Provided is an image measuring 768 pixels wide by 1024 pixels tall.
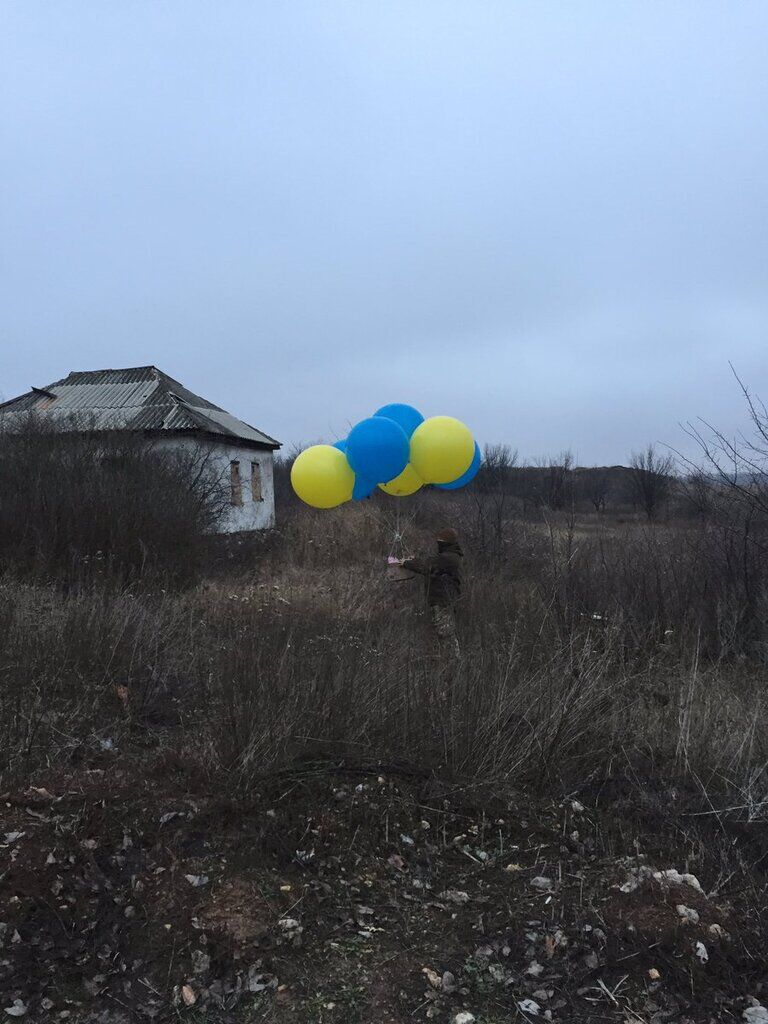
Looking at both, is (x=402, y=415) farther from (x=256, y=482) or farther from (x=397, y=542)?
(x=256, y=482)

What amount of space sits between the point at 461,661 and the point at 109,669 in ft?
6.95

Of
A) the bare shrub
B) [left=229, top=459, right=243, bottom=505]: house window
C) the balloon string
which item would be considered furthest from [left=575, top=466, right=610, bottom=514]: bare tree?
the bare shrub


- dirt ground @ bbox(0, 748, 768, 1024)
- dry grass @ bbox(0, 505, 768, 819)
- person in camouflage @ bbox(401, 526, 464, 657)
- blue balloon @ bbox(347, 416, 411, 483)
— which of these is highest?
blue balloon @ bbox(347, 416, 411, 483)

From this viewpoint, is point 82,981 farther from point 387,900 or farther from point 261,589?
point 261,589

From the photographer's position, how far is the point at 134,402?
1856cm

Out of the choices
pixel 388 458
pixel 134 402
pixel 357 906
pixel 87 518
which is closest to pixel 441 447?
pixel 388 458

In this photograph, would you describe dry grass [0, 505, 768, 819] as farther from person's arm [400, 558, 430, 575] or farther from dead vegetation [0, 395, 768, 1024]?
person's arm [400, 558, 430, 575]

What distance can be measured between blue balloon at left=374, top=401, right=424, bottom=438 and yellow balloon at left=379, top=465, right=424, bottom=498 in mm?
302

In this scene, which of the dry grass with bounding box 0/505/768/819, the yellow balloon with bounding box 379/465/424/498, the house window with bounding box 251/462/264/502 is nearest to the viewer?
the dry grass with bounding box 0/505/768/819

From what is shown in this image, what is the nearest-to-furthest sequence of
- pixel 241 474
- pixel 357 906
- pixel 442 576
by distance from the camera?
pixel 357 906 → pixel 442 576 → pixel 241 474

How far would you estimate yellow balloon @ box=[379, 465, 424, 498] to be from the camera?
5.44 meters

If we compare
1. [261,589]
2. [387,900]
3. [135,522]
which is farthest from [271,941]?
[135,522]

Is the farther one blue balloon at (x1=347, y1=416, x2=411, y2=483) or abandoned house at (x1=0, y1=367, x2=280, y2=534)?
abandoned house at (x1=0, y1=367, x2=280, y2=534)

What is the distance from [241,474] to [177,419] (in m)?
3.39
